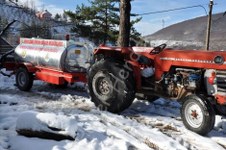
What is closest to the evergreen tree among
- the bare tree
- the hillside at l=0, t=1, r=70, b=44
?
the hillside at l=0, t=1, r=70, b=44

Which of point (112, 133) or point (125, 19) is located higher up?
point (125, 19)

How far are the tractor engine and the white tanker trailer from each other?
2.81m

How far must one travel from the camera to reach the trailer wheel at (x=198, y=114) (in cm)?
623

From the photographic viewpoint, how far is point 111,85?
7715mm

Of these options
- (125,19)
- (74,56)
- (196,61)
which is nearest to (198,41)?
(125,19)

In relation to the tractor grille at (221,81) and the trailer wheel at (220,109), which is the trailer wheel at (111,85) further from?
the tractor grille at (221,81)

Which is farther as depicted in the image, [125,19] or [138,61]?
[125,19]

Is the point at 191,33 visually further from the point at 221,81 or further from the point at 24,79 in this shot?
the point at 221,81

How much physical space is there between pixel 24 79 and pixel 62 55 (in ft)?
4.92

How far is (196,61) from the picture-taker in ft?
22.0

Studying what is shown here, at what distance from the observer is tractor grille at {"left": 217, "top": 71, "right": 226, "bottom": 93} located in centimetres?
633

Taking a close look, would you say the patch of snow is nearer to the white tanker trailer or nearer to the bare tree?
the white tanker trailer

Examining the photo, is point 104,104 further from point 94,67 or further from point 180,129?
point 180,129

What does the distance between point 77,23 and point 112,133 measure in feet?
96.6
